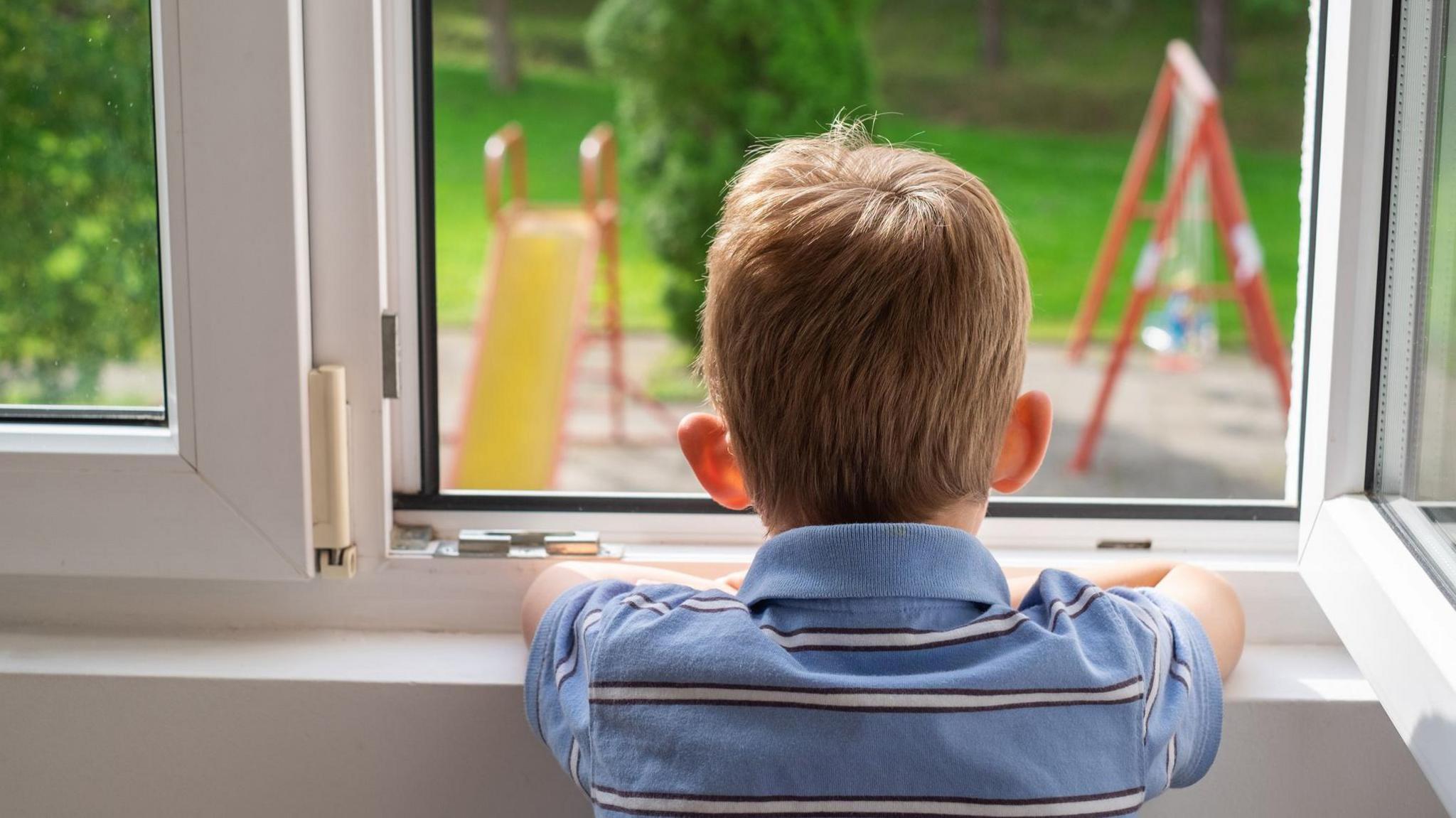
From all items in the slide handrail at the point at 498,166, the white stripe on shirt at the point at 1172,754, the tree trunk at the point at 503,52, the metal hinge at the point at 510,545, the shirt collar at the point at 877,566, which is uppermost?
the tree trunk at the point at 503,52

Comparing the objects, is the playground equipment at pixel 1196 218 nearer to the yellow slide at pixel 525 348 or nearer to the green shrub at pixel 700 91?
the green shrub at pixel 700 91

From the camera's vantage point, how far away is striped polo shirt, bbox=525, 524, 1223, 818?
0.68 m

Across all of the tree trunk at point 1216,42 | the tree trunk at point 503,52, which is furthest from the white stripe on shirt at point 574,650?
the tree trunk at point 1216,42

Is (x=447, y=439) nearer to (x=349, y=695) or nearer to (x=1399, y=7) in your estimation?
(x=349, y=695)

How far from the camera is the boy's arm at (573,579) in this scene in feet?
2.95

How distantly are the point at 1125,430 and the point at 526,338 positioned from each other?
8.72 ft

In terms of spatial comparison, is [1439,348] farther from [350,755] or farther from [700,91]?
[700,91]

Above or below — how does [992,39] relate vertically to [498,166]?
above

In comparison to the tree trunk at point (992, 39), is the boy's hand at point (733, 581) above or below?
below

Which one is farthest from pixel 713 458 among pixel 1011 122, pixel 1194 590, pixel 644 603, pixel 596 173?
pixel 1011 122

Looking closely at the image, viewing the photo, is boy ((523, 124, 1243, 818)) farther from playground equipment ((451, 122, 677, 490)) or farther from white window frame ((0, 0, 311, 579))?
playground equipment ((451, 122, 677, 490))

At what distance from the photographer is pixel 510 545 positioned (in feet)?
3.23

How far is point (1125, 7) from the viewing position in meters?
8.67

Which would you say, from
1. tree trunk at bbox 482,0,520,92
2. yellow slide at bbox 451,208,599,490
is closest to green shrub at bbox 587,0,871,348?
yellow slide at bbox 451,208,599,490
